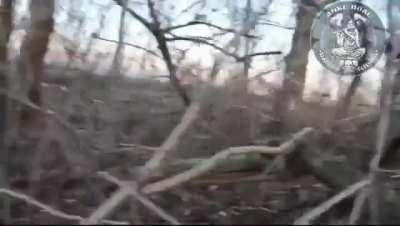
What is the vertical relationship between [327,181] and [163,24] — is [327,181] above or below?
below

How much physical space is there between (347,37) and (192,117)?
5.31 feet

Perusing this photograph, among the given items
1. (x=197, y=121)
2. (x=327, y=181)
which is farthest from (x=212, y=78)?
(x=327, y=181)

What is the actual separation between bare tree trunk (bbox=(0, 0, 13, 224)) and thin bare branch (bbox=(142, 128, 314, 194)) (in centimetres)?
127

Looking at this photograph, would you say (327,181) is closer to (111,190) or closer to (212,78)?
(212,78)

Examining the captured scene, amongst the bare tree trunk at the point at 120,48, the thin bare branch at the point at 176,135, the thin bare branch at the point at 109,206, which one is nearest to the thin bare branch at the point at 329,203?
the thin bare branch at the point at 176,135

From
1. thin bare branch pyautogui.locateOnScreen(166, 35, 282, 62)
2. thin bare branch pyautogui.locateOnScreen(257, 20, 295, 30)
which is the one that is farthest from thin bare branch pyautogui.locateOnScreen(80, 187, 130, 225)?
thin bare branch pyautogui.locateOnScreen(257, 20, 295, 30)

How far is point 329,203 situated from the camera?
17.2ft

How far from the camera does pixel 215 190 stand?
562 cm

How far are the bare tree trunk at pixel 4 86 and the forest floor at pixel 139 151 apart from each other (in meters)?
0.06

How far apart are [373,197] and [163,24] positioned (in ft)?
6.76

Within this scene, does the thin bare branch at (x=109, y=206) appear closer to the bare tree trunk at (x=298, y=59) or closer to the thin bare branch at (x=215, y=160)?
the thin bare branch at (x=215, y=160)

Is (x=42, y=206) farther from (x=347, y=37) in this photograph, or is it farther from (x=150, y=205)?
(x=347, y=37)

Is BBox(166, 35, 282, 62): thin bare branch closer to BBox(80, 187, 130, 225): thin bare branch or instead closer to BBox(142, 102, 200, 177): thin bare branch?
BBox(142, 102, 200, 177): thin bare branch

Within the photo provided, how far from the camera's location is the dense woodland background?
215 inches
